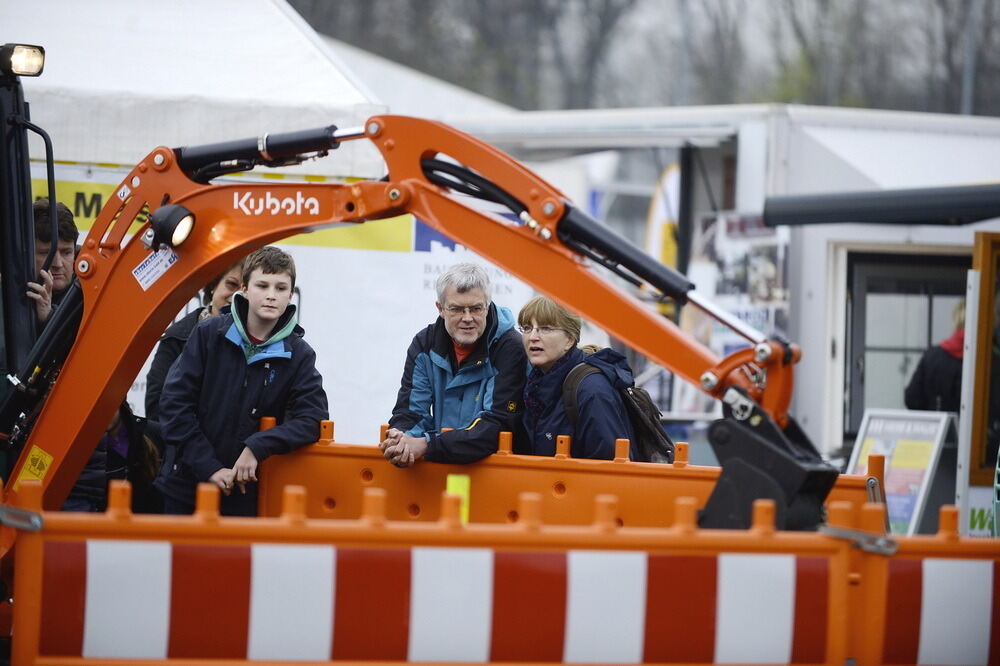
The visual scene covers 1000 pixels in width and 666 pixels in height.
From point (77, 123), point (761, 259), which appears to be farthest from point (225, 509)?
point (761, 259)

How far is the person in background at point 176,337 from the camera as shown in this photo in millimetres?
6859

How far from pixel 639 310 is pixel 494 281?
5.09 metres

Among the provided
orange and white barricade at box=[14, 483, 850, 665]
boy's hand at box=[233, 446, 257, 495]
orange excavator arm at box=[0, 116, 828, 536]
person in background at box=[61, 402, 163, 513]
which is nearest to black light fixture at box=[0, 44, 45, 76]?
orange excavator arm at box=[0, 116, 828, 536]

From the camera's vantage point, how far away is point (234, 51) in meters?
8.68

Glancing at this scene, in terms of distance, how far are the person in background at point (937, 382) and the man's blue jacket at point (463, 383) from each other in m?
7.05

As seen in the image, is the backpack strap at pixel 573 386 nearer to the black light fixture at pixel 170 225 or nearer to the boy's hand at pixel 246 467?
the boy's hand at pixel 246 467

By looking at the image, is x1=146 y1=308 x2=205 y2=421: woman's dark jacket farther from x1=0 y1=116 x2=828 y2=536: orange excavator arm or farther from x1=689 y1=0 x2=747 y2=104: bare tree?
x1=689 y1=0 x2=747 y2=104: bare tree

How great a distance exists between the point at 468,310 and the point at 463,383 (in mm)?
387

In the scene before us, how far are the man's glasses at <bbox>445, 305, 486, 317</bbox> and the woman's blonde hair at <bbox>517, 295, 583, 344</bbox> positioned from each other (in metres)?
0.34

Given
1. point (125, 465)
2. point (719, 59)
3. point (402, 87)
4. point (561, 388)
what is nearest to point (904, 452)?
point (561, 388)

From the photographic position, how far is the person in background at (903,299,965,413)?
1205cm

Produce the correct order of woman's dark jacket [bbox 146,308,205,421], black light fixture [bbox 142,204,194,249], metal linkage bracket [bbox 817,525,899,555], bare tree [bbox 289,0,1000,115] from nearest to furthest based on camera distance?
metal linkage bracket [bbox 817,525,899,555], black light fixture [bbox 142,204,194,249], woman's dark jacket [bbox 146,308,205,421], bare tree [bbox 289,0,1000,115]

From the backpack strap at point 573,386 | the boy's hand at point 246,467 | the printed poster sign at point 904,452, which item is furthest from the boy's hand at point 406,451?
the printed poster sign at point 904,452

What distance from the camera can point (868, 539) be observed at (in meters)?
3.79
